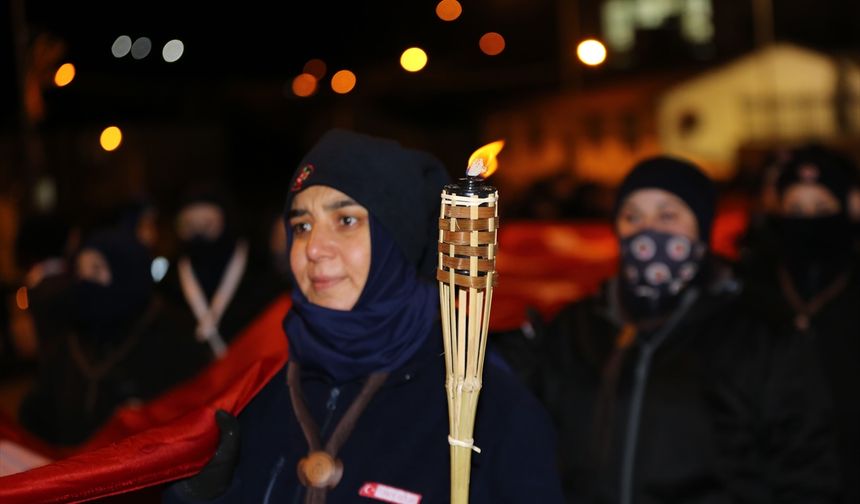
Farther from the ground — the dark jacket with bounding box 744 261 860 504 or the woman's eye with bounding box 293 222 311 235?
the woman's eye with bounding box 293 222 311 235

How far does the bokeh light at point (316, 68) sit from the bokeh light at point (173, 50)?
3534 millimetres

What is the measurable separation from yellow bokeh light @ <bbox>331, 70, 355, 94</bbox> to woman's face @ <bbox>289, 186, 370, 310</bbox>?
1003 inches

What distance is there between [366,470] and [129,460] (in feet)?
1.78

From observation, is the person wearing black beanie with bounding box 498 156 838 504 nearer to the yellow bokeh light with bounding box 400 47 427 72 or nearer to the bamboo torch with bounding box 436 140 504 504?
the bamboo torch with bounding box 436 140 504 504

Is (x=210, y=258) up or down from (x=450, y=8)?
down

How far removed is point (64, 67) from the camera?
17281mm

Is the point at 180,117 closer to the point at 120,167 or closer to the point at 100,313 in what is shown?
the point at 120,167

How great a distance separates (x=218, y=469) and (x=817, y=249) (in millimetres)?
3615

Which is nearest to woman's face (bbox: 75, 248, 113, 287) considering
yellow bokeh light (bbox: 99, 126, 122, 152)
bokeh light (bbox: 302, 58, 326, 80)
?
yellow bokeh light (bbox: 99, 126, 122, 152)

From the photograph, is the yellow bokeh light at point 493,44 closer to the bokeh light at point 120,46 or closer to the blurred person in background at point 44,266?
the bokeh light at point 120,46

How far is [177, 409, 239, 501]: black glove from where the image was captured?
258cm

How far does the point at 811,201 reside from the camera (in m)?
5.39

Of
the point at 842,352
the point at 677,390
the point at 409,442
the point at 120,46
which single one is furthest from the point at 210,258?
the point at 120,46

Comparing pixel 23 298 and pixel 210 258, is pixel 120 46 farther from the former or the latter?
pixel 210 258
